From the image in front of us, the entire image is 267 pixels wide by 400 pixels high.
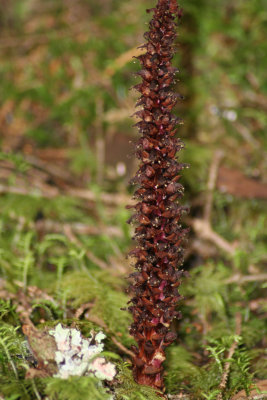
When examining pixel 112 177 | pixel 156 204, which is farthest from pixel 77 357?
pixel 112 177

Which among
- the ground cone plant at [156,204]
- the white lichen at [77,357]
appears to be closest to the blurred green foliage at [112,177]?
the white lichen at [77,357]

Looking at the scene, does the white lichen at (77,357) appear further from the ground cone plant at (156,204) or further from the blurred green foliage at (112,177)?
the ground cone plant at (156,204)

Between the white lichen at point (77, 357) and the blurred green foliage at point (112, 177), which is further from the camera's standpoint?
the blurred green foliage at point (112, 177)

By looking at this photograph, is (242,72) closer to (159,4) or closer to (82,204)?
(82,204)

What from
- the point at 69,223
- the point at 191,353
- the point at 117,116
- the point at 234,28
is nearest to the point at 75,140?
the point at 117,116

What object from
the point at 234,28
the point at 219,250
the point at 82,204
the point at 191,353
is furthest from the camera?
the point at 234,28
